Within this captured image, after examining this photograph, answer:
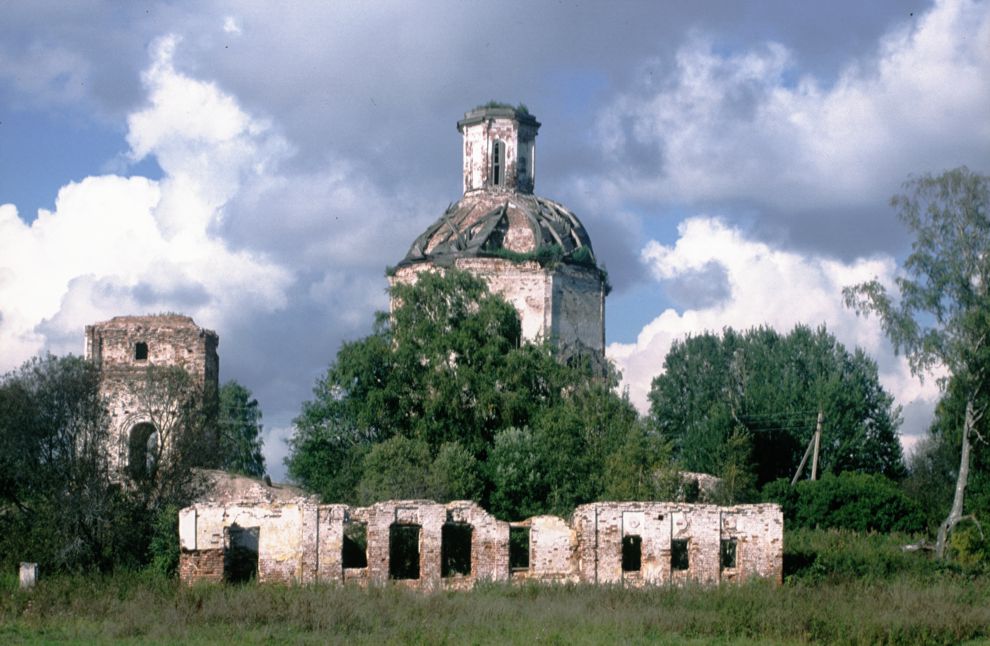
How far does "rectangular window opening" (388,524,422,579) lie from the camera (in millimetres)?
24359

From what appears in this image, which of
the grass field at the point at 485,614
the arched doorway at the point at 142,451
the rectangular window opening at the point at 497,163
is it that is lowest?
the grass field at the point at 485,614

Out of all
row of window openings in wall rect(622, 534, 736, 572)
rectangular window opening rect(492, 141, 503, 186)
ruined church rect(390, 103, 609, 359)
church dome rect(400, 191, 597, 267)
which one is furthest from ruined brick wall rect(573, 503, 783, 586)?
rectangular window opening rect(492, 141, 503, 186)

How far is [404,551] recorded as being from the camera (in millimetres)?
24578

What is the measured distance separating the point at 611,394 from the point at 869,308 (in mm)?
6690

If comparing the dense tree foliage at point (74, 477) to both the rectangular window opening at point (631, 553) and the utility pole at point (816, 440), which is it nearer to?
the rectangular window opening at point (631, 553)

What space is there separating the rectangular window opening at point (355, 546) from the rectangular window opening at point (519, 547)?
8.38 feet

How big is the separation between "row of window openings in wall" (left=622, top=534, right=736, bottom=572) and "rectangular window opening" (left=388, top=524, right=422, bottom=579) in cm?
363

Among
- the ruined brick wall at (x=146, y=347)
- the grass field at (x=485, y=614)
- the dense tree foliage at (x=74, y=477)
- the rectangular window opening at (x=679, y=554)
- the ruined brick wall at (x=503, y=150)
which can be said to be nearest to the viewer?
the grass field at (x=485, y=614)

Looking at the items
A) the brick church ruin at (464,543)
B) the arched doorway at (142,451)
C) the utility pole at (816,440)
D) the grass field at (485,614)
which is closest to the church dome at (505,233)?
the utility pole at (816,440)

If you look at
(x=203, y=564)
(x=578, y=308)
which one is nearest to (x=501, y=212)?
(x=578, y=308)

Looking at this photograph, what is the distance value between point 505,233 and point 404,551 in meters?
12.7

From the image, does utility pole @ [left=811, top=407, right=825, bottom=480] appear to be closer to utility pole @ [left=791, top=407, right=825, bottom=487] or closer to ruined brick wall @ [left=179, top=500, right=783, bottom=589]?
utility pole @ [left=791, top=407, right=825, bottom=487]

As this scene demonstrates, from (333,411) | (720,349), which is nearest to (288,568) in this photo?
(333,411)

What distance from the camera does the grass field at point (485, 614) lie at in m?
17.0
